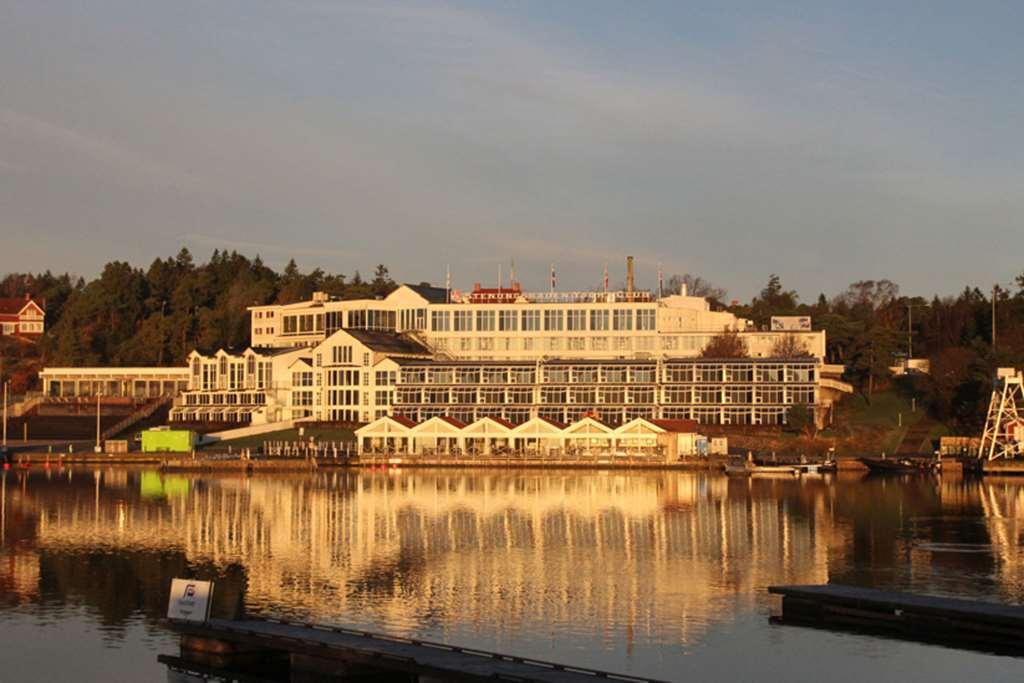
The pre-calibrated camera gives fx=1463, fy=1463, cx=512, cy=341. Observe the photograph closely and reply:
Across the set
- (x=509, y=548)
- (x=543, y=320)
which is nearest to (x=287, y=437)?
(x=543, y=320)

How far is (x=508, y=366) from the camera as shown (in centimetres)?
10812

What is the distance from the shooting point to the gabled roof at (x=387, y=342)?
111 meters

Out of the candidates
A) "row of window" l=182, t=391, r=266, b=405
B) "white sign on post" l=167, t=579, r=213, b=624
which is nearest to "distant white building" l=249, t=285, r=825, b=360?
"row of window" l=182, t=391, r=266, b=405

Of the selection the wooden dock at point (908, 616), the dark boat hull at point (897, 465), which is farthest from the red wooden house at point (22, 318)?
the wooden dock at point (908, 616)

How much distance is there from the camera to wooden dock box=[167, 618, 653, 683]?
26906 mm

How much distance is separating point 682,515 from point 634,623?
25616 millimetres

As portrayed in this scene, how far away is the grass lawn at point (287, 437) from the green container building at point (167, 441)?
460cm

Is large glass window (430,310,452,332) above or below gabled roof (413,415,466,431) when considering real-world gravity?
above

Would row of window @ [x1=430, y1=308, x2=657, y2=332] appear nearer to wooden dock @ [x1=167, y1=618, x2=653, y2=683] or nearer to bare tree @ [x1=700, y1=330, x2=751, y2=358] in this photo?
bare tree @ [x1=700, y1=330, x2=751, y2=358]

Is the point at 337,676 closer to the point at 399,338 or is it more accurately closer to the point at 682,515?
the point at 682,515

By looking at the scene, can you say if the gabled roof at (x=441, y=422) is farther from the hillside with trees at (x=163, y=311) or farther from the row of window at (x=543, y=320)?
the hillside with trees at (x=163, y=311)

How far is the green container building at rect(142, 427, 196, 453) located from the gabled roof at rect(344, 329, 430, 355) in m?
18.1

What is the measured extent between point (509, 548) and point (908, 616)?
57.5ft

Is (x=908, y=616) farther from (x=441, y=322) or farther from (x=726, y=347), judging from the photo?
(x=441, y=322)
